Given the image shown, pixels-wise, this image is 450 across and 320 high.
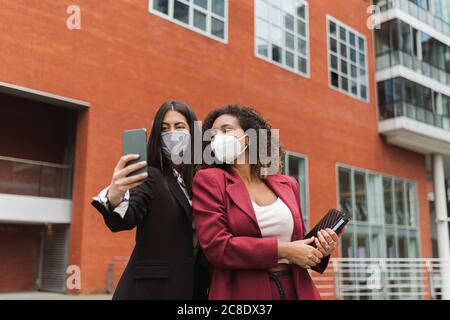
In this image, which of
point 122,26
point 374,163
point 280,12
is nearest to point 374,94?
point 374,163

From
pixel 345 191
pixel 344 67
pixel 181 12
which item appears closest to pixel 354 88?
pixel 344 67

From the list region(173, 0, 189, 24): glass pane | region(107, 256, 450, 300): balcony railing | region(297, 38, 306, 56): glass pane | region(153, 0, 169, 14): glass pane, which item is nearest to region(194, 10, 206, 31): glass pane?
region(173, 0, 189, 24): glass pane

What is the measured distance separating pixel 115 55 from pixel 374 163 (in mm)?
11422

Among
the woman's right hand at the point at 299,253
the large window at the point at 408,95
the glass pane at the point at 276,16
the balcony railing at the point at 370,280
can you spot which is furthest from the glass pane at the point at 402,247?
the woman's right hand at the point at 299,253

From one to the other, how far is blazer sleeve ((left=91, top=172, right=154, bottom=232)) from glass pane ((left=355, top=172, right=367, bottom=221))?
16.3 meters

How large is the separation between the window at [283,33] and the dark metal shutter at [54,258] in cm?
753

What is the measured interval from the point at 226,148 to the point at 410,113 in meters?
18.3

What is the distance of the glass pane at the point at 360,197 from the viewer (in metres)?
17.8

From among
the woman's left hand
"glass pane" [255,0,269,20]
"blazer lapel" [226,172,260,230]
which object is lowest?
the woman's left hand

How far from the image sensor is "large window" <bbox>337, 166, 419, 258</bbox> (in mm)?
17312

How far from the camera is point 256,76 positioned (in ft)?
47.9

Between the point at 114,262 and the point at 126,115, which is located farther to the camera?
the point at 126,115

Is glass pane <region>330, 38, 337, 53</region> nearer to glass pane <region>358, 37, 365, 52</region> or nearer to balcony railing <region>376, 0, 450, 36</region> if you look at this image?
glass pane <region>358, 37, 365, 52</region>

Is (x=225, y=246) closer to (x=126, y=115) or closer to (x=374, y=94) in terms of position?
(x=126, y=115)
